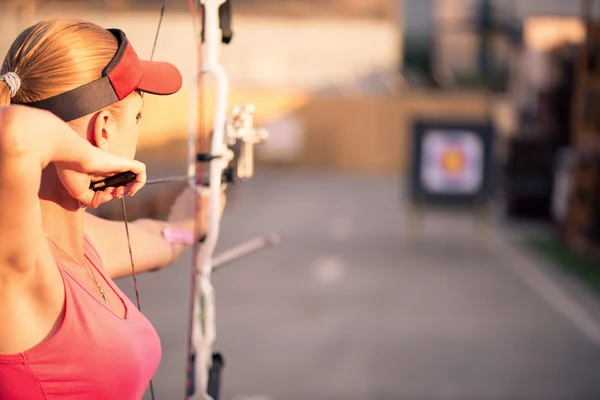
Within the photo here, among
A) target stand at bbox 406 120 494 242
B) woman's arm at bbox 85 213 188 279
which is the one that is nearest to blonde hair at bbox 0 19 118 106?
woman's arm at bbox 85 213 188 279

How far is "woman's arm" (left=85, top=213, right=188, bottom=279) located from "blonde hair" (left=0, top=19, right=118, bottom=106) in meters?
0.34

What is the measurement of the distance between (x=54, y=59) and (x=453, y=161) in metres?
9.06

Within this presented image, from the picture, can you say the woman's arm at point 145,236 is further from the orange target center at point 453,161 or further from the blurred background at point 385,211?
the orange target center at point 453,161

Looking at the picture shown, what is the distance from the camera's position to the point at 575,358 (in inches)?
197

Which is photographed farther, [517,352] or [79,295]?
[517,352]

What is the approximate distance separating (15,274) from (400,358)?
4202 mm

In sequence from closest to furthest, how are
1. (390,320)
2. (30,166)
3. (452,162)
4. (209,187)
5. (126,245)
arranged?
1. (30,166)
2. (126,245)
3. (209,187)
4. (390,320)
5. (452,162)

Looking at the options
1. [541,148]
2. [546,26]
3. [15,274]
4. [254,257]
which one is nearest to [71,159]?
[15,274]

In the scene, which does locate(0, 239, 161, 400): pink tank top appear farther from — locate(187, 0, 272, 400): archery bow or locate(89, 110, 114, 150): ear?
locate(187, 0, 272, 400): archery bow

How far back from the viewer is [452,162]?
32.1 feet

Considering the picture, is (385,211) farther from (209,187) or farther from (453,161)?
(209,187)

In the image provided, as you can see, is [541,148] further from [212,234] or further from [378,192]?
[212,234]

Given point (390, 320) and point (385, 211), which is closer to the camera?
point (390, 320)

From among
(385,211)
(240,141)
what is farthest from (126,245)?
(385,211)
